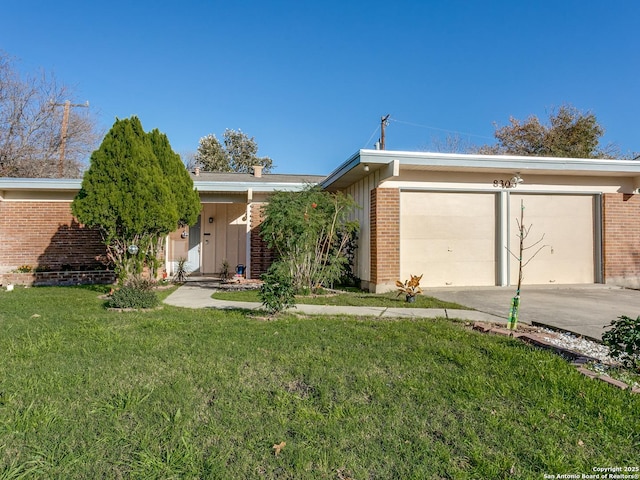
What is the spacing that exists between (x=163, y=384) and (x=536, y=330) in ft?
14.4

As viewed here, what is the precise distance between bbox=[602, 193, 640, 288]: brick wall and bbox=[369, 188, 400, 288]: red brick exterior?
5376mm

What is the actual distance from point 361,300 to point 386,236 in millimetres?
1911

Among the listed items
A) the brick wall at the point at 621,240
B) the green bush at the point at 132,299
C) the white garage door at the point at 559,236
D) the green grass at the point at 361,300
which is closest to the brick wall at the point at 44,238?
the green grass at the point at 361,300

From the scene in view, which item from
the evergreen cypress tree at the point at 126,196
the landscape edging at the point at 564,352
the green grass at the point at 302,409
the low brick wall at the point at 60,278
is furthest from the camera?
the low brick wall at the point at 60,278

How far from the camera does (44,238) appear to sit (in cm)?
1084

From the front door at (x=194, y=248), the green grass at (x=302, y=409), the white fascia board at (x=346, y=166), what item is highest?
the white fascia board at (x=346, y=166)

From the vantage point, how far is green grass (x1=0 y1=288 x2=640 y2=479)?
6.57ft

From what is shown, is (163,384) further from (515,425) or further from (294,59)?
(294,59)

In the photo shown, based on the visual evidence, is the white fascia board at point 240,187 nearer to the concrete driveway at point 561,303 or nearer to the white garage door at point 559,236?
the concrete driveway at point 561,303

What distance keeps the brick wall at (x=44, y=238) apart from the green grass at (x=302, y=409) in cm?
739

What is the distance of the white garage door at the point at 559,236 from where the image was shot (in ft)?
31.0

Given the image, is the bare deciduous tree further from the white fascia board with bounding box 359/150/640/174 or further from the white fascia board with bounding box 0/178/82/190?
the white fascia board with bounding box 359/150/640/174

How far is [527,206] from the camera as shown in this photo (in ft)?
30.8

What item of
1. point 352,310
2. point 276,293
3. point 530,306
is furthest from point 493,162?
point 276,293
